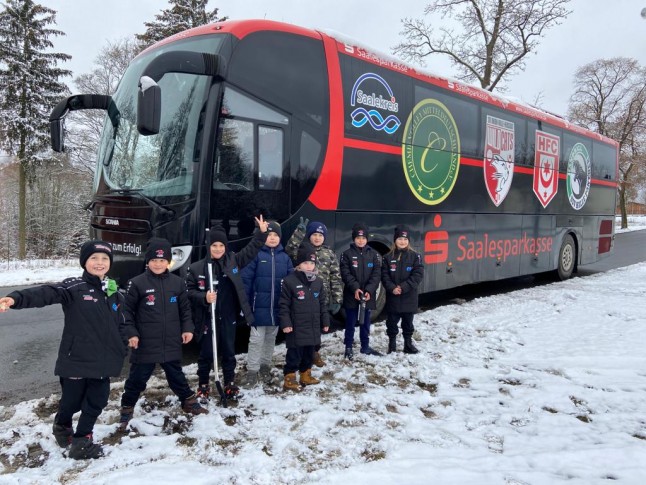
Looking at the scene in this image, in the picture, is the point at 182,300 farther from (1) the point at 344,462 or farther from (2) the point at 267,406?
(1) the point at 344,462

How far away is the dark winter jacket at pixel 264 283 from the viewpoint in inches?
166

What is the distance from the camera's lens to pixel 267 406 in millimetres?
3756

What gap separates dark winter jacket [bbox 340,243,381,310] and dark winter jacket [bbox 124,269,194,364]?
207 centimetres

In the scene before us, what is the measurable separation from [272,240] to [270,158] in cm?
121

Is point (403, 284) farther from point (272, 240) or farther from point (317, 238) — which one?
point (272, 240)

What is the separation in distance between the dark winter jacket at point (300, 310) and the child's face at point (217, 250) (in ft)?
2.10

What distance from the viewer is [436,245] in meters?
7.31

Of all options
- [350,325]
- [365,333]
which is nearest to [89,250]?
[350,325]

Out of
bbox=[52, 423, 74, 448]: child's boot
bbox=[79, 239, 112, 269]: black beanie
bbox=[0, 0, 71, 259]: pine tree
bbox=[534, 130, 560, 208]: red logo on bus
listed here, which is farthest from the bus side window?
bbox=[0, 0, 71, 259]: pine tree

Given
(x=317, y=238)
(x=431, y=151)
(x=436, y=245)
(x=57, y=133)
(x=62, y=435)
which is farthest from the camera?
(x=436, y=245)

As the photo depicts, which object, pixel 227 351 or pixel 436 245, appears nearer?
pixel 227 351

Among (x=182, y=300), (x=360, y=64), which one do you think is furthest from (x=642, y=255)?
(x=182, y=300)

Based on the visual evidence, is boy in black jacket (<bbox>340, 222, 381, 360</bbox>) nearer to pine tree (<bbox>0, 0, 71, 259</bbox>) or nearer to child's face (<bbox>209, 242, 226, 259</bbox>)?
child's face (<bbox>209, 242, 226, 259</bbox>)

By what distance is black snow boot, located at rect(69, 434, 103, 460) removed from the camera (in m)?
2.93
